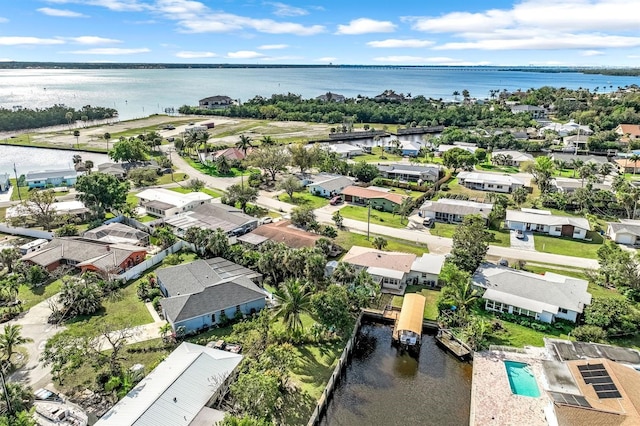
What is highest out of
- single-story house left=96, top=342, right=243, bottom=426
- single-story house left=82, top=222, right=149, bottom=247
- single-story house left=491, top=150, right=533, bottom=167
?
single-story house left=491, top=150, right=533, bottom=167

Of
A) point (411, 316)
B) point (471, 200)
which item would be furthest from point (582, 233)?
point (411, 316)

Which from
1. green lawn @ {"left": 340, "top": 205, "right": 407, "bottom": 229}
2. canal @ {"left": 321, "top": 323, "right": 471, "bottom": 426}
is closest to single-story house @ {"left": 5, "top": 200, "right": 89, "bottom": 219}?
green lawn @ {"left": 340, "top": 205, "right": 407, "bottom": 229}

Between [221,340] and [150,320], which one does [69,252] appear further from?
[221,340]

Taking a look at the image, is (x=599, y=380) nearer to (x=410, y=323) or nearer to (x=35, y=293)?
(x=410, y=323)

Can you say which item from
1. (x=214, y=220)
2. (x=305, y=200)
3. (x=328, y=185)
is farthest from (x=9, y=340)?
(x=328, y=185)

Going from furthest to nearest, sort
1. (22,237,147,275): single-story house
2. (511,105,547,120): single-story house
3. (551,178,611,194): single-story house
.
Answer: (511,105,547,120): single-story house, (551,178,611,194): single-story house, (22,237,147,275): single-story house

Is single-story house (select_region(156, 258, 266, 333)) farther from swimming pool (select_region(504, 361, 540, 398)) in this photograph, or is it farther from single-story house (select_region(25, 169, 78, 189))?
single-story house (select_region(25, 169, 78, 189))
